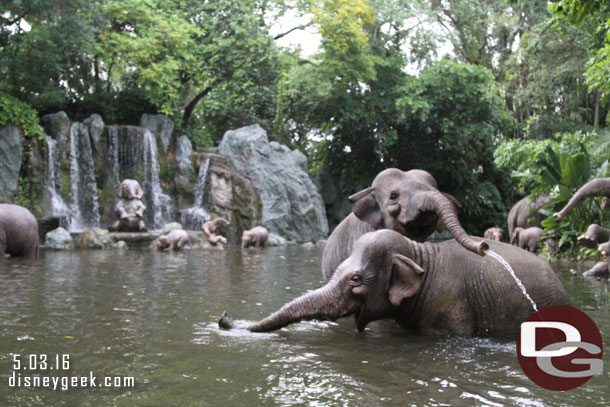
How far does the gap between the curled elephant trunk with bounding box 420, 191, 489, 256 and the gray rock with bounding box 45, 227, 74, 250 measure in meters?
14.7

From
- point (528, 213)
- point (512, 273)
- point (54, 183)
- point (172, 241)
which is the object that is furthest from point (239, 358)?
point (54, 183)

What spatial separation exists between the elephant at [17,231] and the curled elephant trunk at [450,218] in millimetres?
9322

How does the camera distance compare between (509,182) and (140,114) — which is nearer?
(140,114)

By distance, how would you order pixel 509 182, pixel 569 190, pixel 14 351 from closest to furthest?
pixel 14 351 < pixel 569 190 < pixel 509 182

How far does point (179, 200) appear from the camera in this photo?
85.6 feet

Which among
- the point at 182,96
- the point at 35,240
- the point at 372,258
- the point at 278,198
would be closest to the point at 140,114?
the point at 182,96

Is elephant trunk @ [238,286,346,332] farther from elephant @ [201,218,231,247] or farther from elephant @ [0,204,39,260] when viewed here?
elephant @ [201,218,231,247]

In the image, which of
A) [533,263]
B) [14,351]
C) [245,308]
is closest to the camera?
[14,351]

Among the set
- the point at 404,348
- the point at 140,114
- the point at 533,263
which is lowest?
the point at 404,348

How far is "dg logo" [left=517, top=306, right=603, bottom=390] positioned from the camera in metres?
3.75

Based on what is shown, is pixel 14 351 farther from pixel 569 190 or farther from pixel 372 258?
pixel 569 190

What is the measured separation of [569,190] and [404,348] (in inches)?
362

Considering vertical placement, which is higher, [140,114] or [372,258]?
[140,114]

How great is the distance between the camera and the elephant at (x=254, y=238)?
2206cm
